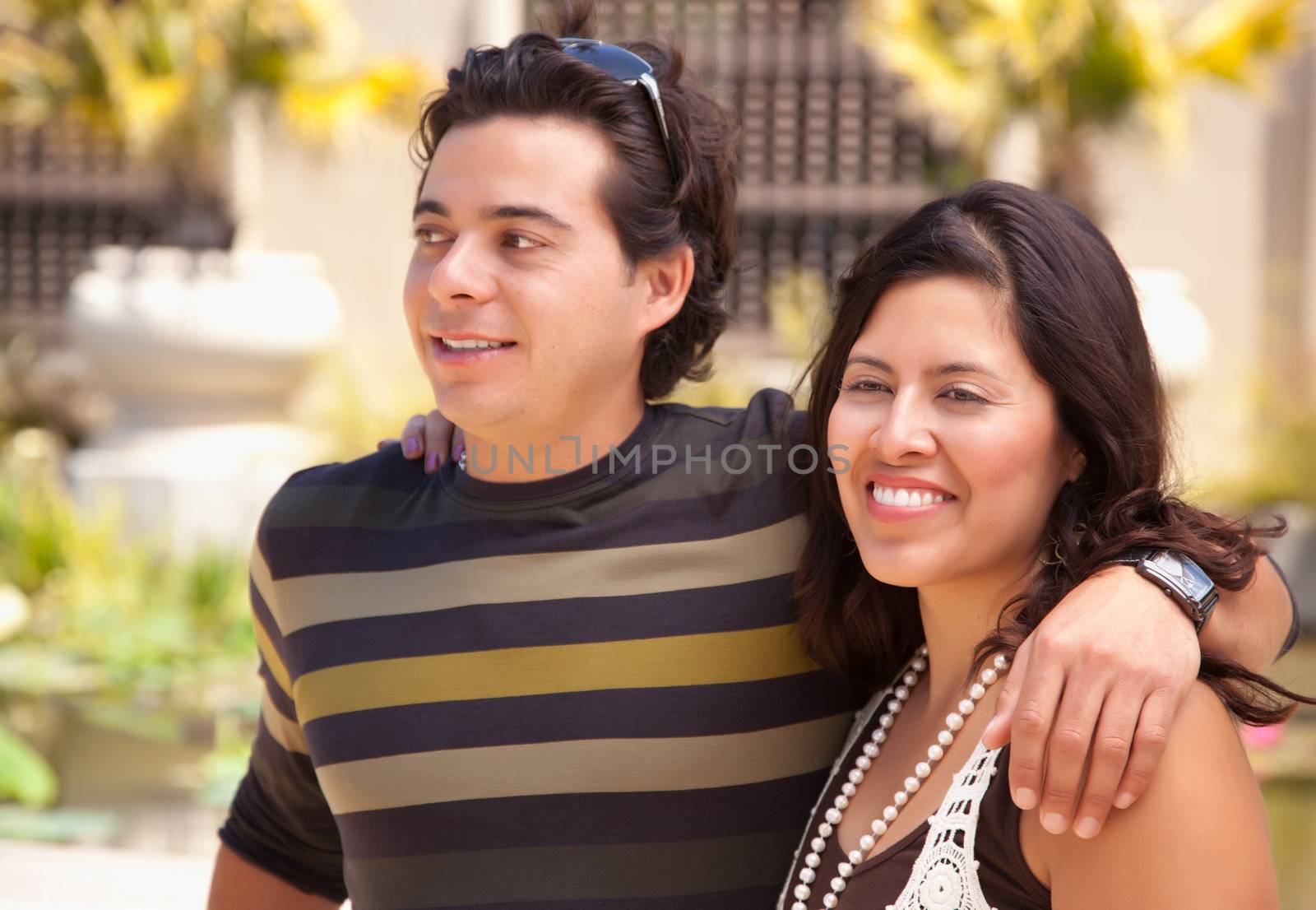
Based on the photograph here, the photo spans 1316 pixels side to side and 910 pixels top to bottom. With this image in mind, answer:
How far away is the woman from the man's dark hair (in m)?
0.39

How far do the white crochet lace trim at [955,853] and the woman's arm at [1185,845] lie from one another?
0.10m

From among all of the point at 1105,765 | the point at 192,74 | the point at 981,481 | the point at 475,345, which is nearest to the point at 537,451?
the point at 475,345

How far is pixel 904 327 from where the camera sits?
1.43m

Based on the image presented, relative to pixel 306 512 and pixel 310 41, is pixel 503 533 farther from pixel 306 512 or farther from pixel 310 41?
Result: pixel 310 41

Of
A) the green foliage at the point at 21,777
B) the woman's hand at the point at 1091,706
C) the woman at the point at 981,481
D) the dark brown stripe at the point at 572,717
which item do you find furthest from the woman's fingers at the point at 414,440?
the green foliage at the point at 21,777

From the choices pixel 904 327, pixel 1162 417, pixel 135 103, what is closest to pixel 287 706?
pixel 904 327

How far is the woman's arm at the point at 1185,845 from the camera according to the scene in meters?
1.13

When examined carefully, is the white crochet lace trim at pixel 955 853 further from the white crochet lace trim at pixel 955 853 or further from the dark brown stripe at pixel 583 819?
the dark brown stripe at pixel 583 819

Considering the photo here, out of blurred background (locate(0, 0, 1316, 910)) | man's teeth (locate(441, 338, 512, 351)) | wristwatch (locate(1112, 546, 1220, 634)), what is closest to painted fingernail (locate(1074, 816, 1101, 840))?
wristwatch (locate(1112, 546, 1220, 634))

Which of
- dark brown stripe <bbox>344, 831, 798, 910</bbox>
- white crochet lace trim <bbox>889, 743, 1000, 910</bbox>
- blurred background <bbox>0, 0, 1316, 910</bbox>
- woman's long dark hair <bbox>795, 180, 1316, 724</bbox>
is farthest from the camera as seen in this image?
blurred background <bbox>0, 0, 1316, 910</bbox>

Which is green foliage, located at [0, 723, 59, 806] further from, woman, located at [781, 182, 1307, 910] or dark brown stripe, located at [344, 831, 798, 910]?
woman, located at [781, 182, 1307, 910]

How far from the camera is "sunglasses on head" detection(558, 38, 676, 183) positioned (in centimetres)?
180

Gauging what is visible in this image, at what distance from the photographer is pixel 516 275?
1.70 metres

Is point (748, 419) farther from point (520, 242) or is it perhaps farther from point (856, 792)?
point (856, 792)
